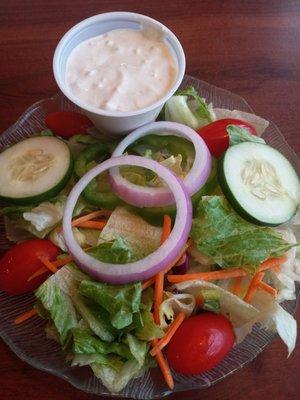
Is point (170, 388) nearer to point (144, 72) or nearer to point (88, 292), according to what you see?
point (88, 292)

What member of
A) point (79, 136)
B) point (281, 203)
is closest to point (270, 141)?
point (281, 203)

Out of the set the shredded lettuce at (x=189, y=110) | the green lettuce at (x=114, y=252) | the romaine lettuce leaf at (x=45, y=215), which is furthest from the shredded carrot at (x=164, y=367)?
the shredded lettuce at (x=189, y=110)

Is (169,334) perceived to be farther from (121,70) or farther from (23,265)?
(121,70)

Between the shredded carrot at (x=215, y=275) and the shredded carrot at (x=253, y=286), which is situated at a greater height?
the shredded carrot at (x=215, y=275)

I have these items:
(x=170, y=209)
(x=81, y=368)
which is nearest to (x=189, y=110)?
(x=170, y=209)

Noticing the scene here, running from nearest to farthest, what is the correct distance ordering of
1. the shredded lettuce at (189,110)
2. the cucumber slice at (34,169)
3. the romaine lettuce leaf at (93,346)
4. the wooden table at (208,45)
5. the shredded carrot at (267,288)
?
1. the romaine lettuce leaf at (93,346)
2. the shredded carrot at (267,288)
3. the cucumber slice at (34,169)
4. the shredded lettuce at (189,110)
5. the wooden table at (208,45)

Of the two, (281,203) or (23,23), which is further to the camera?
(23,23)

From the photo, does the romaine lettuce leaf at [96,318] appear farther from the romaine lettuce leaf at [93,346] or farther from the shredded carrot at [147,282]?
the shredded carrot at [147,282]
